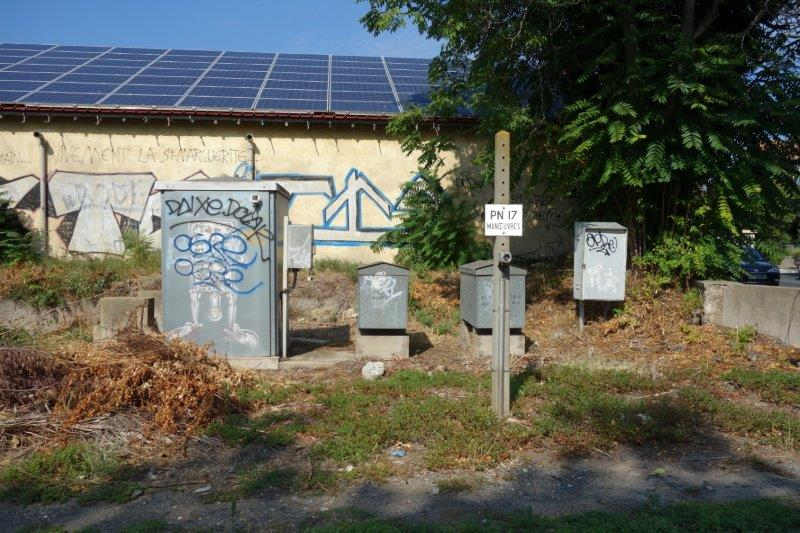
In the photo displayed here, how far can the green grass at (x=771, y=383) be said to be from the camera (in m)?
6.50

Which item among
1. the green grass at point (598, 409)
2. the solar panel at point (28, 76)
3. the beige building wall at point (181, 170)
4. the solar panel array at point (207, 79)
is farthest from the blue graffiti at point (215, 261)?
the solar panel at point (28, 76)

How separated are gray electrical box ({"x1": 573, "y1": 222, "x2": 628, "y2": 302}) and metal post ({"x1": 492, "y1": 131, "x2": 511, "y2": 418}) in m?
3.98

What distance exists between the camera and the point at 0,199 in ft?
40.4

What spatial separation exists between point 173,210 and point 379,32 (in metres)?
4.45

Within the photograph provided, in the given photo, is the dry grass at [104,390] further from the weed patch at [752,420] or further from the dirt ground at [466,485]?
the weed patch at [752,420]

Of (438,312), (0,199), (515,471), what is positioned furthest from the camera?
(0,199)

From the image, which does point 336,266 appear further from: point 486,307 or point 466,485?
point 466,485

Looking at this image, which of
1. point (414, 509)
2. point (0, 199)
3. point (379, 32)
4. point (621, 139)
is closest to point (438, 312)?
point (621, 139)

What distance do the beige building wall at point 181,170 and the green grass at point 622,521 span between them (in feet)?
32.0

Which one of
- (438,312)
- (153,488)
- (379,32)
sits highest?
(379,32)

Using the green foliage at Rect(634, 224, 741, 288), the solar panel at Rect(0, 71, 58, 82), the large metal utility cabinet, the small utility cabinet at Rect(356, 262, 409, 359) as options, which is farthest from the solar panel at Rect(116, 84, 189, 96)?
the green foliage at Rect(634, 224, 741, 288)

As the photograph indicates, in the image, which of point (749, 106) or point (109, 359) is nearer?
point (109, 359)

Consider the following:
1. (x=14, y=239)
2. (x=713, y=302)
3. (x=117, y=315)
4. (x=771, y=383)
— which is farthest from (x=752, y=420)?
(x=14, y=239)

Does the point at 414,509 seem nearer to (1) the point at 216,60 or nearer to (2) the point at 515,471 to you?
(2) the point at 515,471
